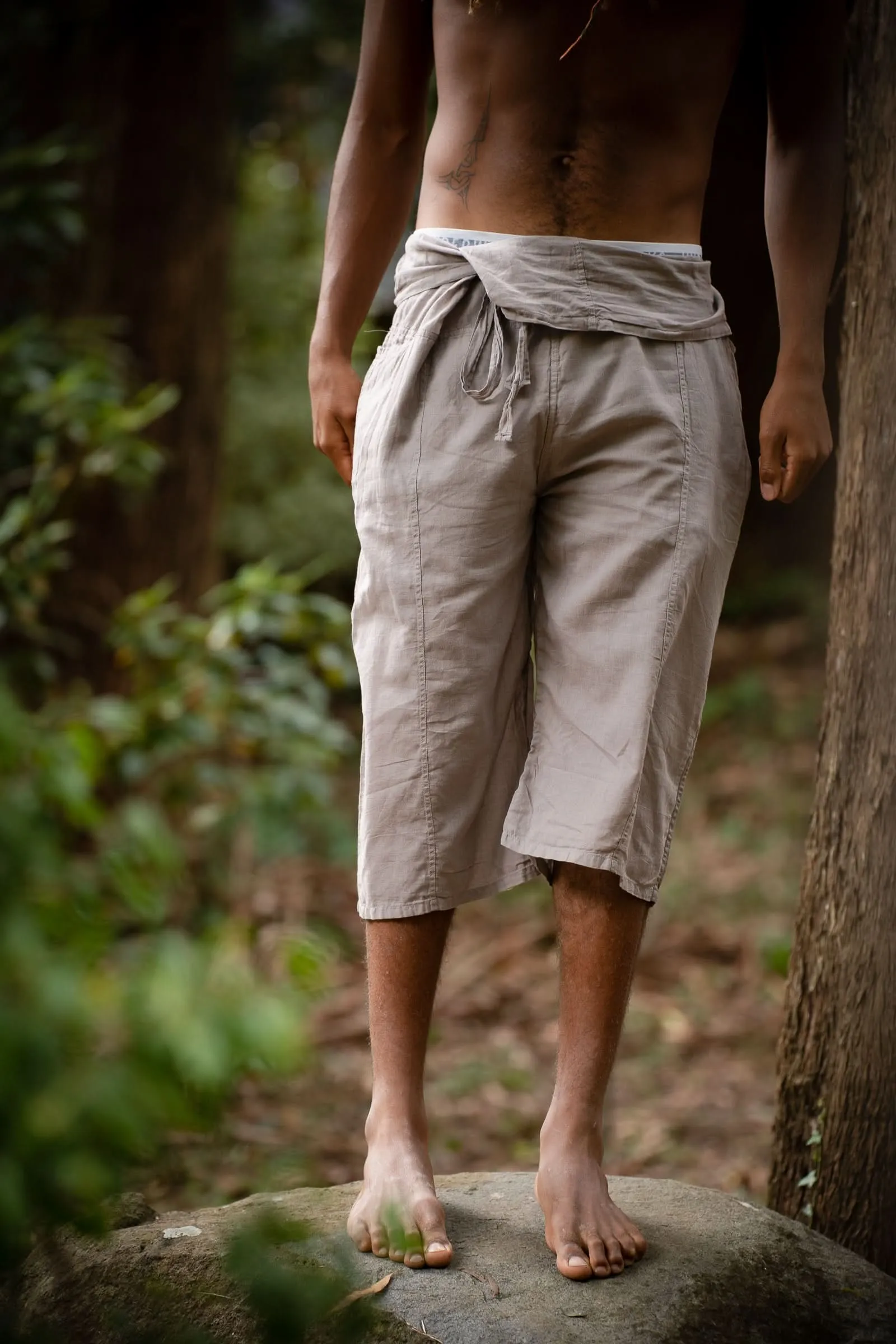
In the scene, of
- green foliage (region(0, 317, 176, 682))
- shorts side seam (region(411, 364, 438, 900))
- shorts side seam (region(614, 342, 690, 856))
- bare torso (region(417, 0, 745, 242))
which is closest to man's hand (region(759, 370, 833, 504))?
shorts side seam (region(614, 342, 690, 856))

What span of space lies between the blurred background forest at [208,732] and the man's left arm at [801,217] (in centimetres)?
14

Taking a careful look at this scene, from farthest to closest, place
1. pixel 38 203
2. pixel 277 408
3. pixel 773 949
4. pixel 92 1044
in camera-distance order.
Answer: pixel 277 408 < pixel 773 949 < pixel 38 203 < pixel 92 1044

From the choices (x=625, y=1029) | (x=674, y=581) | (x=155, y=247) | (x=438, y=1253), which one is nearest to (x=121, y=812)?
(x=625, y=1029)

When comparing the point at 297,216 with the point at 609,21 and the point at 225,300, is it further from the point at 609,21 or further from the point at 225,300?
the point at 609,21

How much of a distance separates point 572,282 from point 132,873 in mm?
979

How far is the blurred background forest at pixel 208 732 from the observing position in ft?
3.27

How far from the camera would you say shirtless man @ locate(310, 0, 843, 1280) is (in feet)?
5.54

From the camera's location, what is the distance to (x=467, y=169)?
5.73ft

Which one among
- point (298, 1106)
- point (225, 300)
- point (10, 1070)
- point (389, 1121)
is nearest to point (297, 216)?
point (225, 300)

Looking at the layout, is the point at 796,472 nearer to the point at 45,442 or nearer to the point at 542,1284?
the point at 542,1284

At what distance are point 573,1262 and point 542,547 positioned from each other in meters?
0.98

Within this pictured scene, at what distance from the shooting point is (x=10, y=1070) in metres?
0.56

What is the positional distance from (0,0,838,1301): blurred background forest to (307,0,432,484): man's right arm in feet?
0.98

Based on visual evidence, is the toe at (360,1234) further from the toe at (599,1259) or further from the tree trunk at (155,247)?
the tree trunk at (155,247)
